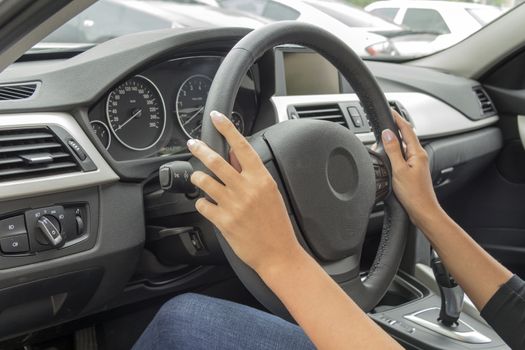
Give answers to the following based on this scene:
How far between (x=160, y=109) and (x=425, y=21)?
1678 millimetres

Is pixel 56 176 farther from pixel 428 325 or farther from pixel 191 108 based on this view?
pixel 428 325

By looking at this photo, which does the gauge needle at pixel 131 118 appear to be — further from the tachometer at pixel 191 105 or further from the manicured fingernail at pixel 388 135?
the manicured fingernail at pixel 388 135

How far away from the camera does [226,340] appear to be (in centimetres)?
113

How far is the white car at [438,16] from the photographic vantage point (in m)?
2.61

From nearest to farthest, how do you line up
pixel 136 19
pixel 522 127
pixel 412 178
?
pixel 412 178 → pixel 136 19 → pixel 522 127

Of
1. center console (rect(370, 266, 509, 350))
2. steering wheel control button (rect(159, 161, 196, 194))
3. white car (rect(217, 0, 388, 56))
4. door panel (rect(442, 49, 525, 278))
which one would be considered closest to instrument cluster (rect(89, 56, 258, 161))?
steering wheel control button (rect(159, 161, 196, 194))

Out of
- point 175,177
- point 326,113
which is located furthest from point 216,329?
point 326,113

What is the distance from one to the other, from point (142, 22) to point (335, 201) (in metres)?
1.26

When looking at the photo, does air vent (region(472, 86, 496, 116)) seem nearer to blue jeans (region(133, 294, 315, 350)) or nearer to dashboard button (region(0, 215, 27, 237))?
blue jeans (region(133, 294, 315, 350))

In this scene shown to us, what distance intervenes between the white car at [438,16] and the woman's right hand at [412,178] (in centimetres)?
148

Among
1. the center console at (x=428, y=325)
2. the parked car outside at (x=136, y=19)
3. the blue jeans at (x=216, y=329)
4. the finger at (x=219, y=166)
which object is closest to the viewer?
the finger at (x=219, y=166)

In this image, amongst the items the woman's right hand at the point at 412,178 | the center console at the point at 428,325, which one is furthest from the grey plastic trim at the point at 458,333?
the woman's right hand at the point at 412,178

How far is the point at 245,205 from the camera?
0.85 m

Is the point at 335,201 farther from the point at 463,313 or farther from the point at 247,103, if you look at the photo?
the point at 463,313
